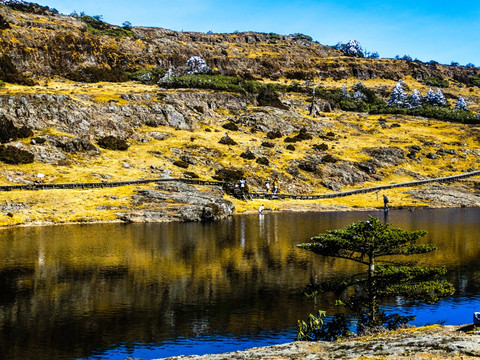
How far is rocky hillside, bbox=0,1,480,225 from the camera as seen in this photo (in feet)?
244

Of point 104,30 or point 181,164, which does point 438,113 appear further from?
point 104,30

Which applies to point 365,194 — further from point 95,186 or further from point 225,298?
point 225,298

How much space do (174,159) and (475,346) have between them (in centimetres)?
8572

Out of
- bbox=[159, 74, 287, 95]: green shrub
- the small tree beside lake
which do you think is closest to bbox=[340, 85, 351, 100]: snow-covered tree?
bbox=[159, 74, 287, 95]: green shrub

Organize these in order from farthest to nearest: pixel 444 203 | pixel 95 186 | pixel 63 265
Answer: pixel 444 203, pixel 95 186, pixel 63 265

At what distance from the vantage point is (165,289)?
31094mm

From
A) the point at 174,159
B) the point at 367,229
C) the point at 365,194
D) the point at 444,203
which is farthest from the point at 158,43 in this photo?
the point at 367,229

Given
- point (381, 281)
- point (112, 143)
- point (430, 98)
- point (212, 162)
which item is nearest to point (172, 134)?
point (112, 143)

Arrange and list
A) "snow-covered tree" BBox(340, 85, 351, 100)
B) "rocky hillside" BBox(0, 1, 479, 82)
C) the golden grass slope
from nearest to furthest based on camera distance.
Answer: the golden grass slope
"rocky hillside" BBox(0, 1, 479, 82)
"snow-covered tree" BBox(340, 85, 351, 100)

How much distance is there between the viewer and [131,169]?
86.4 m

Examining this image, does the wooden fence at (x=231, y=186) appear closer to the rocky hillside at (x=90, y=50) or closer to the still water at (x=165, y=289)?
the still water at (x=165, y=289)

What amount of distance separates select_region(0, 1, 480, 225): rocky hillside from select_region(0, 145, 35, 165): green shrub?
0.21 m

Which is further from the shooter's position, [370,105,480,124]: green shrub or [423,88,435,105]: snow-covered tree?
[423,88,435,105]: snow-covered tree

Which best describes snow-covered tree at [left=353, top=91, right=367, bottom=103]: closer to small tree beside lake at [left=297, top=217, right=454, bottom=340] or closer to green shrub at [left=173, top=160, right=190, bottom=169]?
green shrub at [left=173, top=160, right=190, bottom=169]
